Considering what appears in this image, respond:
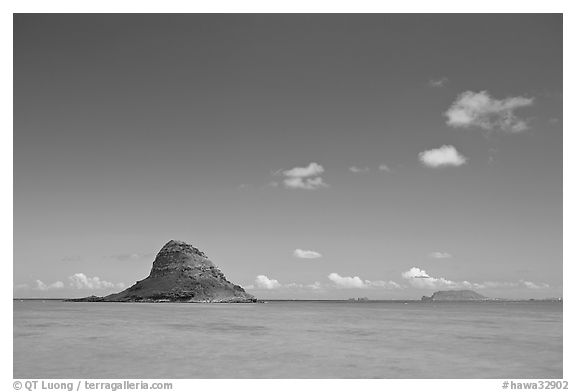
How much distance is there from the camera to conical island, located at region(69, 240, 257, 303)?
580ft

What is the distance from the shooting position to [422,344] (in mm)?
30172

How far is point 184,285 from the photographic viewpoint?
181500 mm

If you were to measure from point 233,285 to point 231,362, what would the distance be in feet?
550

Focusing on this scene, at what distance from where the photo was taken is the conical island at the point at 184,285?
580 feet
